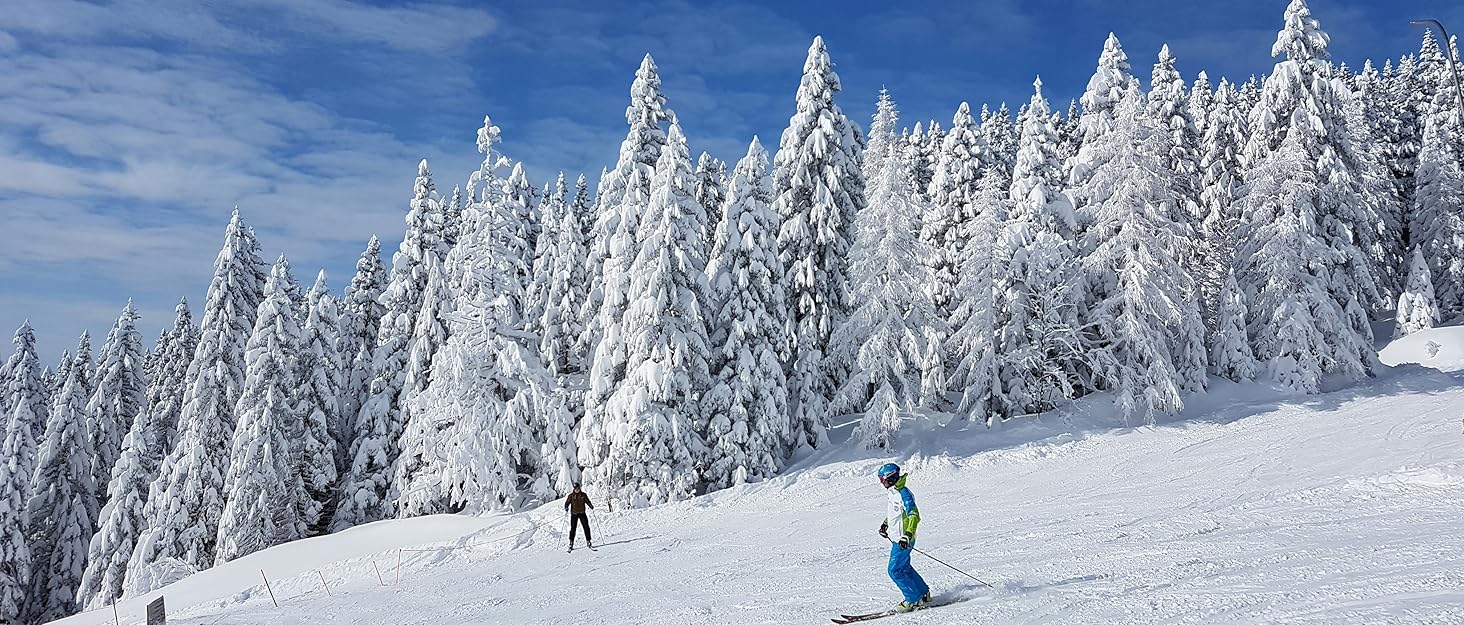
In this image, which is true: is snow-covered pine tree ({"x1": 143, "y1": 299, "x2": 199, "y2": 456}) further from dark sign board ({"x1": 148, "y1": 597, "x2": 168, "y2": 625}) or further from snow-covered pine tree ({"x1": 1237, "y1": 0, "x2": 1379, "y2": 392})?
snow-covered pine tree ({"x1": 1237, "y1": 0, "x2": 1379, "y2": 392})

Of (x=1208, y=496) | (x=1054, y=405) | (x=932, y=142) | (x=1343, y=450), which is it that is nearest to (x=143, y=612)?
(x=1208, y=496)

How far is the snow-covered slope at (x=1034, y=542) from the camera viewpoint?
8.52 metres

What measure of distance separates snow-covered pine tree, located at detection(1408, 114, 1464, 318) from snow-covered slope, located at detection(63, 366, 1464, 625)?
1545cm

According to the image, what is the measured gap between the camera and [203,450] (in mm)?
28922

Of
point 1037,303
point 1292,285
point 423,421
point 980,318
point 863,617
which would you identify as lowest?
point 863,617

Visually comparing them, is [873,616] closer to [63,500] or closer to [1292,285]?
[1292,285]

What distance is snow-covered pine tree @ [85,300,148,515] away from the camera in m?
35.1

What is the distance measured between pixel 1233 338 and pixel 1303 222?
4495mm

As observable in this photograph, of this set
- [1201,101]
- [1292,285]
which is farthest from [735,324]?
[1201,101]

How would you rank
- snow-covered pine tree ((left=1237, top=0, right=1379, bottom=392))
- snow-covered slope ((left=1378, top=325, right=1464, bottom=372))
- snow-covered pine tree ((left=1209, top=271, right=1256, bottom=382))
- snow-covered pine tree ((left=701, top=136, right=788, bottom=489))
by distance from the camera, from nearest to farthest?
1. snow-covered pine tree ((left=701, top=136, right=788, bottom=489))
2. snow-covered pine tree ((left=1237, top=0, right=1379, bottom=392))
3. snow-covered pine tree ((left=1209, top=271, right=1256, bottom=382))
4. snow-covered slope ((left=1378, top=325, right=1464, bottom=372))

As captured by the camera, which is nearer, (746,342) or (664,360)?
(664,360)

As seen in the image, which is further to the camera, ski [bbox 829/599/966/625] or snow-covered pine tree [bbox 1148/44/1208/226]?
snow-covered pine tree [bbox 1148/44/1208/226]

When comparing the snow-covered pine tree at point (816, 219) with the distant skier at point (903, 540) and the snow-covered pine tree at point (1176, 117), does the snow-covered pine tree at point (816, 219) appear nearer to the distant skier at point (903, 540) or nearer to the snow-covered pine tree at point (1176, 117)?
the snow-covered pine tree at point (1176, 117)

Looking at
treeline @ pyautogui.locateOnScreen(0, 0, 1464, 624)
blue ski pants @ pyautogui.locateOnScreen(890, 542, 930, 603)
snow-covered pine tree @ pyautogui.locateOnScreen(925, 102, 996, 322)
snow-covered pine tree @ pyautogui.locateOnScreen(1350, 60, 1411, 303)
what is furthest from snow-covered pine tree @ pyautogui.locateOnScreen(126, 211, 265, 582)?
snow-covered pine tree @ pyautogui.locateOnScreen(1350, 60, 1411, 303)
